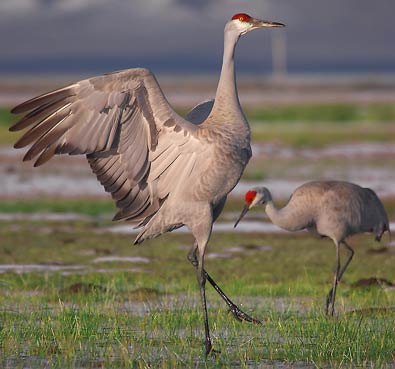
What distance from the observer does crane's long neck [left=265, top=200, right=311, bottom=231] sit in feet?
31.7

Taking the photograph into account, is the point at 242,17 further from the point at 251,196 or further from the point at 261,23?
the point at 251,196

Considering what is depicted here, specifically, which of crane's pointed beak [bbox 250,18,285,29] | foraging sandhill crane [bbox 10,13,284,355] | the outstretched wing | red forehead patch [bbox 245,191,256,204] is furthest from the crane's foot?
crane's pointed beak [bbox 250,18,285,29]

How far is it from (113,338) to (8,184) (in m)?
11.0

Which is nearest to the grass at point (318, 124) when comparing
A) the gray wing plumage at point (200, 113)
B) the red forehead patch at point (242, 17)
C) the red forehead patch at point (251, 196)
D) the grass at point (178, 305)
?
the grass at point (178, 305)

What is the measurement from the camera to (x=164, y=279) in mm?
10477

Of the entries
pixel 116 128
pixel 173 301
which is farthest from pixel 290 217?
pixel 116 128

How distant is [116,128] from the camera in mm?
7738

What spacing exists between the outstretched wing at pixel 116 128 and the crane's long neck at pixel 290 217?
1.91 metres

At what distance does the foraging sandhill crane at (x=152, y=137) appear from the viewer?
7.60 m

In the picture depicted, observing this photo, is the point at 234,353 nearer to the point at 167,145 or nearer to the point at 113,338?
the point at 113,338

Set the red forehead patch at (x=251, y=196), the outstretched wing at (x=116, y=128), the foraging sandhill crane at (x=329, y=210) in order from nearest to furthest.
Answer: the outstretched wing at (x=116, y=128) < the foraging sandhill crane at (x=329, y=210) < the red forehead patch at (x=251, y=196)

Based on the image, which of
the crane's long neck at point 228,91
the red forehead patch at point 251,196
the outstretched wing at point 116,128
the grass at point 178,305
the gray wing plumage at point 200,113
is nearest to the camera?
the grass at point 178,305

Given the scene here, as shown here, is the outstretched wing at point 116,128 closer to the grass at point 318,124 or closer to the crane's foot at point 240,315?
the crane's foot at point 240,315

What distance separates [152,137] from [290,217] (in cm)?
228
